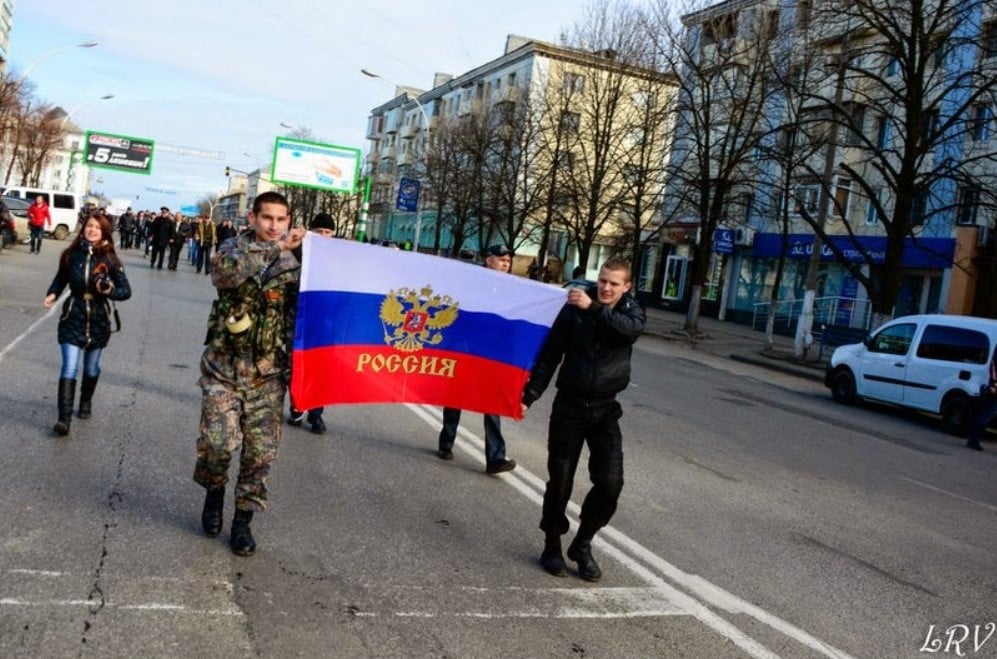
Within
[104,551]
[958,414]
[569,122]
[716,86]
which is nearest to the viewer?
[104,551]

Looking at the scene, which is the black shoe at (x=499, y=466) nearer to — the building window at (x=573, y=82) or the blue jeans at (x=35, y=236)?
the blue jeans at (x=35, y=236)

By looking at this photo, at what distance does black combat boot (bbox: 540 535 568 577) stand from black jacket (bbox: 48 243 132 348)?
13.2 feet

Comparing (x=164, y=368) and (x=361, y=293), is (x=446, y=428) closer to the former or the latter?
(x=361, y=293)

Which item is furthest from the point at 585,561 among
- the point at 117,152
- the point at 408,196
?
the point at 117,152

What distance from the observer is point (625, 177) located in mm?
33375

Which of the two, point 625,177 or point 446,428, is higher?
point 625,177

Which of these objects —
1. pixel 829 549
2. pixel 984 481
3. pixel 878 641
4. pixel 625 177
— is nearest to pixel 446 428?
pixel 829 549

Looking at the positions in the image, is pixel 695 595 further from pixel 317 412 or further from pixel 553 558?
pixel 317 412

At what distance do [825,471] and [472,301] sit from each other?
5.56m

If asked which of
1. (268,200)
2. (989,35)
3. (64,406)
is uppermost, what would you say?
(989,35)

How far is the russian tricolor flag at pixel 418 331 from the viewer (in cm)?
569

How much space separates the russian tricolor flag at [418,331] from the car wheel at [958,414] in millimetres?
11830

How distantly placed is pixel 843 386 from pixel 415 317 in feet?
47.8

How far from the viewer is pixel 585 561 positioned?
17.9 ft
